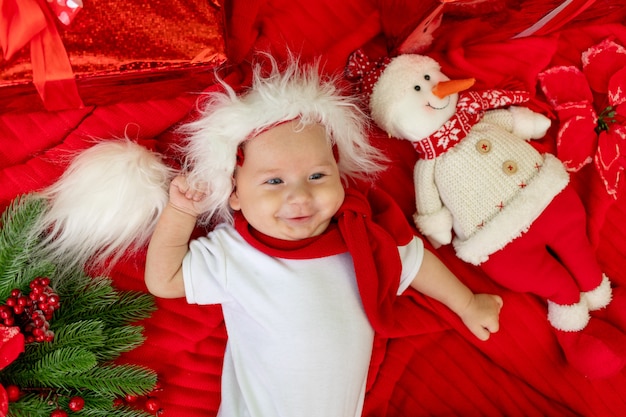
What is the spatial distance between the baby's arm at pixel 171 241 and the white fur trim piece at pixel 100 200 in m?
0.04

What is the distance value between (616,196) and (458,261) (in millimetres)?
397

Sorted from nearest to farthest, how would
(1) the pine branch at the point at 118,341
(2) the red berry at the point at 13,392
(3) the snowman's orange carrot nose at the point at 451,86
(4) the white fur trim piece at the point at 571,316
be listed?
1. (2) the red berry at the point at 13,392
2. (1) the pine branch at the point at 118,341
3. (3) the snowman's orange carrot nose at the point at 451,86
4. (4) the white fur trim piece at the point at 571,316

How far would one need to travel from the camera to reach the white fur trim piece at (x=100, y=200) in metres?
1.03

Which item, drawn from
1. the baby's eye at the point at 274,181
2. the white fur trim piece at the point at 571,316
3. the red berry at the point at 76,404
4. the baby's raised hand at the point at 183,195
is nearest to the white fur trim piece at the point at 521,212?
the white fur trim piece at the point at 571,316

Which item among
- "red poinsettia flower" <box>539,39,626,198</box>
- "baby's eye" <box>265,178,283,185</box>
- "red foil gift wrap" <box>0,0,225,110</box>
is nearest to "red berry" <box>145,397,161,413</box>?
"baby's eye" <box>265,178,283,185</box>

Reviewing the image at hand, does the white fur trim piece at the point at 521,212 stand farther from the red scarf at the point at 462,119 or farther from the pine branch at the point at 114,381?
the pine branch at the point at 114,381

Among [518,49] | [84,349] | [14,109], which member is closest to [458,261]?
[518,49]

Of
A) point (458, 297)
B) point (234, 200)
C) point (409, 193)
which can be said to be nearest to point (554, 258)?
point (458, 297)

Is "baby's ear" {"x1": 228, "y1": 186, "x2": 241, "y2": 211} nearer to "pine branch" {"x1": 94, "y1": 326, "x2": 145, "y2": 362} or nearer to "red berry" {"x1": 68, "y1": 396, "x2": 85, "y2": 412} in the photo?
"pine branch" {"x1": 94, "y1": 326, "x2": 145, "y2": 362}

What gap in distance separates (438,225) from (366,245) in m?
0.22

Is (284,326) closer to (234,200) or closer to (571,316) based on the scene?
(234,200)

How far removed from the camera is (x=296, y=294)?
1.04 m

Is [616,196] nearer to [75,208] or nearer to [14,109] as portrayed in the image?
[75,208]

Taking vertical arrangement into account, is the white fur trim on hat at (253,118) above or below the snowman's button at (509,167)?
above
